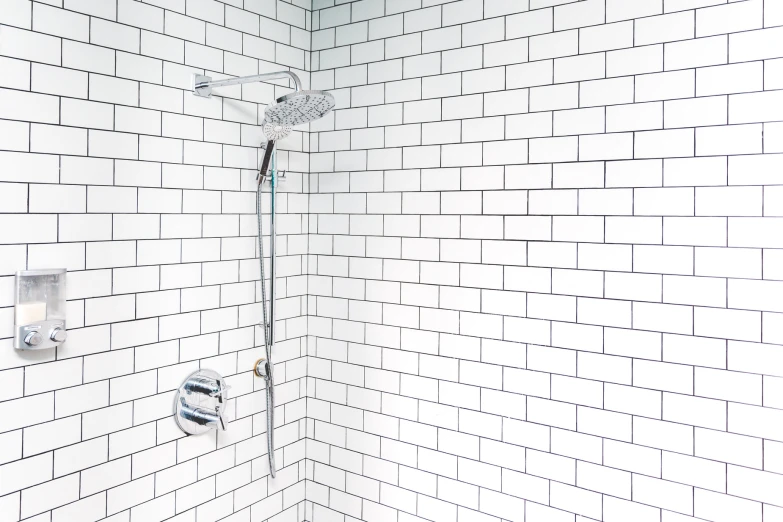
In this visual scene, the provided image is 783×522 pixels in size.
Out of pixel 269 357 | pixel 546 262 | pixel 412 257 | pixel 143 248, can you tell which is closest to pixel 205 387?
pixel 269 357

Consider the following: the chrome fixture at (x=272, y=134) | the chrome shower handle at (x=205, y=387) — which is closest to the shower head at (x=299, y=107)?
the chrome fixture at (x=272, y=134)

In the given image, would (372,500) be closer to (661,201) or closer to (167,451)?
(167,451)

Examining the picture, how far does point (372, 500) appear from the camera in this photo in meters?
1.99

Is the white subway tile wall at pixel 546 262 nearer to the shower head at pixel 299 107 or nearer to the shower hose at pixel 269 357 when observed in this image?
the shower hose at pixel 269 357

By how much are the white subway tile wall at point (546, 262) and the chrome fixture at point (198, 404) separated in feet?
1.58

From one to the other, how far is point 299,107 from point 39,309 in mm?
796

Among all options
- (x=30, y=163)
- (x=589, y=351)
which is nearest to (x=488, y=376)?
(x=589, y=351)

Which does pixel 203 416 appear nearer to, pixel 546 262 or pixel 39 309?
pixel 39 309

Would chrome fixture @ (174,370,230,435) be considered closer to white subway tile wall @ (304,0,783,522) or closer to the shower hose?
the shower hose

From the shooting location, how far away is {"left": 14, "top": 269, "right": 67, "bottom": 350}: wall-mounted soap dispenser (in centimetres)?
133

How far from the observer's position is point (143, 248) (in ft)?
5.26

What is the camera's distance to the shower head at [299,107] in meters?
1.39

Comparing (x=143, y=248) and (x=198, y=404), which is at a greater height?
(x=143, y=248)

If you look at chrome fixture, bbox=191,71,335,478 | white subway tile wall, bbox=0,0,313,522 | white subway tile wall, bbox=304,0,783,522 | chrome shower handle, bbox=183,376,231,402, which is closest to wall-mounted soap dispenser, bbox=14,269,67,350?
white subway tile wall, bbox=0,0,313,522
